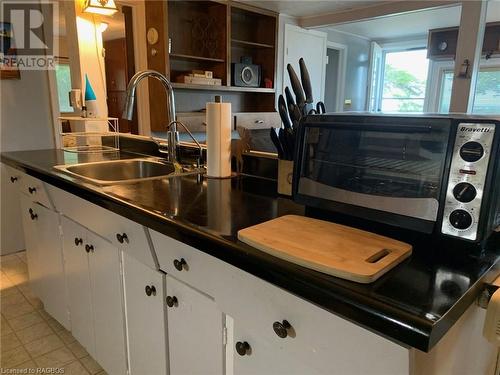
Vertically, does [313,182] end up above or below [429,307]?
above

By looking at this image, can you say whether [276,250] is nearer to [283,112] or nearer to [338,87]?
[283,112]

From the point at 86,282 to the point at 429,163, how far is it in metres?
1.41

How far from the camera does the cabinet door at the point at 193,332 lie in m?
0.98

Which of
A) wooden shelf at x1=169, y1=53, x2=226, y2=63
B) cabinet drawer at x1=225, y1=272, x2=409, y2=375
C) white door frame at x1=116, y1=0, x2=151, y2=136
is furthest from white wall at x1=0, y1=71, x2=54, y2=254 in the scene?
cabinet drawer at x1=225, y1=272, x2=409, y2=375

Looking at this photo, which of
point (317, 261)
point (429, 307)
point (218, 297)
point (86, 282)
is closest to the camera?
point (429, 307)

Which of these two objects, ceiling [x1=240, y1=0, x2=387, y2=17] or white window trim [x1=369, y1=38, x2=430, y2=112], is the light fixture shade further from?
white window trim [x1=369, y1=38, x2=430, y2=112]

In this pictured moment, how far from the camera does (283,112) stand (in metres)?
1.22

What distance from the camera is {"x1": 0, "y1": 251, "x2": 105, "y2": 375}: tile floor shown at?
1719 millimetres

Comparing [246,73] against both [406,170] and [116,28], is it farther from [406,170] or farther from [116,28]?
[406,170]

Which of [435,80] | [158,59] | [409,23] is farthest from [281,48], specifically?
[435,80]

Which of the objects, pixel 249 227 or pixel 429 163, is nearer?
pixel 429 163

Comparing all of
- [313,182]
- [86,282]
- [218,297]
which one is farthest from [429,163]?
[86,282]

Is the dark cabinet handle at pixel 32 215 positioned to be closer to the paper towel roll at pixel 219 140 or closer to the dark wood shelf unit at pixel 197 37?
the paper towel roll at pixel 219 140

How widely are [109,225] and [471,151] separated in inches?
43.8
